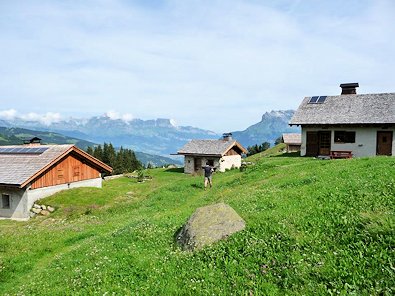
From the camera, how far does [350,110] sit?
43125 millimetres

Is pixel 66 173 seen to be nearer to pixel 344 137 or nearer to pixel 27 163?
pixel 27 163

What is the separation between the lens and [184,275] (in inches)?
347

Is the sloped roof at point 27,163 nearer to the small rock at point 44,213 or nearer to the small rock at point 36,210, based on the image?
the small rock at point 36,210

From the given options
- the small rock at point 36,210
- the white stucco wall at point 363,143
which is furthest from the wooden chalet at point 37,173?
the white stucco wall at point 363,143

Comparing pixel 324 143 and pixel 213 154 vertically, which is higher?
pixel 324 143

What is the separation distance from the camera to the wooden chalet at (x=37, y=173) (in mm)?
33525

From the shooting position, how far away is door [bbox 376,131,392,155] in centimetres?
3950

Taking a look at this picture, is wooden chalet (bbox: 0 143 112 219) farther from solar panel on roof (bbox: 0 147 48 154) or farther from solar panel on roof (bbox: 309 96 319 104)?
solar panel on roof (bbox: 309 96 319 104)

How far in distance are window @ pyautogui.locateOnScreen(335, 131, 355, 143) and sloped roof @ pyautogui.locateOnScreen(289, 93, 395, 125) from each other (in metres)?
1.87

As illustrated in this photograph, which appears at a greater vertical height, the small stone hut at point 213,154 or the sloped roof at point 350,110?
the sloped roof at point 350,110

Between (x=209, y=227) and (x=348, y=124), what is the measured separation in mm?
35919

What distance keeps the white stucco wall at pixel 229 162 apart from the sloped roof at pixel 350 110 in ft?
55.0

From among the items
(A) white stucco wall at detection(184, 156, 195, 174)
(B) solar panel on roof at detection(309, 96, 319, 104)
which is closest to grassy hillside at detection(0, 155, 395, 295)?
(B) solar panel on roof at detection(309, 96, 319, 104)

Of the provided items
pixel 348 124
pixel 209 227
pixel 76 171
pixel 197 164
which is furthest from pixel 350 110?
pixel 209 227
